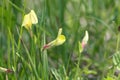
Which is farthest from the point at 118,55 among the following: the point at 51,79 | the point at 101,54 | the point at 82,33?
the point at 101,54

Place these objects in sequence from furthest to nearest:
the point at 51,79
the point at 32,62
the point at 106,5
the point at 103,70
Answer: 1. the point at 106,5
2. the point at 103,70
3. the point at 51,79
4. the point at 32,62

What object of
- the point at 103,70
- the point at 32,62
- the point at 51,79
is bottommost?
the point at 103,70

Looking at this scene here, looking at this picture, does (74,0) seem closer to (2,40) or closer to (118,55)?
(2,40)

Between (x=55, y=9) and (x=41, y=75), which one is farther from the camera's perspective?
(x=55, y=9)

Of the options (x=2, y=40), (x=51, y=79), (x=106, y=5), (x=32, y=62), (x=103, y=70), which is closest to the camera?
(x=32, y=62)

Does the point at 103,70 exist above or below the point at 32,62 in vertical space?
below

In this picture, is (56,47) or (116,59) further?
(56,47)
